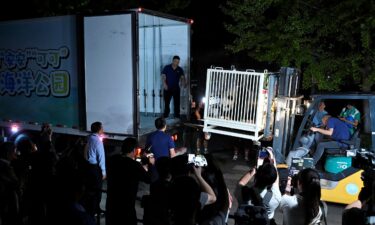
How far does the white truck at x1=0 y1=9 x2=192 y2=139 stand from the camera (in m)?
8.03

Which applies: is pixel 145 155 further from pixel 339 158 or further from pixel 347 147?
pixel 347 147

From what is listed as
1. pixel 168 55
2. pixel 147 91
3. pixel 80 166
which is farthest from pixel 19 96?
pixel 80 166

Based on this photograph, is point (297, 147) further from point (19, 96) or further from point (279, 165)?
point (19, 96)

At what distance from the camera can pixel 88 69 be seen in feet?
27.7

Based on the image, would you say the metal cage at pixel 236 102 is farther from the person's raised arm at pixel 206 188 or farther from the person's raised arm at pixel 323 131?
the person's raised arm at pixel 206 188

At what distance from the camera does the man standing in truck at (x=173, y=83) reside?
33.0ft

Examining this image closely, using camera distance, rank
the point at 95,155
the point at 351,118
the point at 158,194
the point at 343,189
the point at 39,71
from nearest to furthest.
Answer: the point at 158,194, the point at 95,155, the point at 343,189, the point at 351,118, the point at 39,71

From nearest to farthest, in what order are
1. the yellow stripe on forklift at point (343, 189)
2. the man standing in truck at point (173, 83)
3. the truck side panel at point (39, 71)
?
the yellow stripe on forklift at point (343, 189) < the truck side panel at point (39, 71) < the man standing in truck at point (173, 83)

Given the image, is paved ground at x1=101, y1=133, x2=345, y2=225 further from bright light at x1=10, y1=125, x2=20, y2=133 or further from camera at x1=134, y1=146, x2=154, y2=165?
bright light at x1=10, y1=125, x2=20, y2=133

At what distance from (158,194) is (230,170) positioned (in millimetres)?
6252

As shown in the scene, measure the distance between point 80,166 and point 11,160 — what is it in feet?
3.26

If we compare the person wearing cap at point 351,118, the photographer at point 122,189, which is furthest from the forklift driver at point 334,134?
the photographer at point 122,189

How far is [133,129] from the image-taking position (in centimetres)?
822

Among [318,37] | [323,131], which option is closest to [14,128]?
[323,131]
